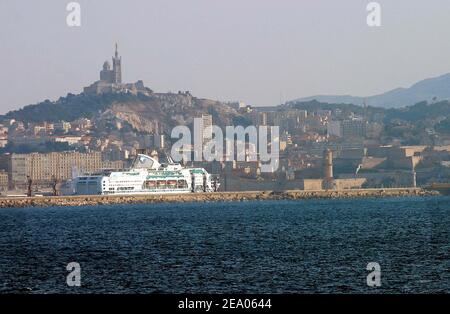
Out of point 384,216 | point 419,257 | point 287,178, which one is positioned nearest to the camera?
point 419,257

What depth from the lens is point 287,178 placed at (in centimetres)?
15650

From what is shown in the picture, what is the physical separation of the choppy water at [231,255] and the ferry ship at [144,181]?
2436 inches

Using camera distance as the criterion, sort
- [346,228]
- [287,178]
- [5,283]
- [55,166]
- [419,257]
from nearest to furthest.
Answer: [5,283]
[419,257]
[346,228]
[287,178]
[55,166]

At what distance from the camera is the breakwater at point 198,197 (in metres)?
124

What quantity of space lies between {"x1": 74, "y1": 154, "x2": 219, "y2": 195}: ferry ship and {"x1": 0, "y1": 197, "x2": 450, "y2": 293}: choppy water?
203ft

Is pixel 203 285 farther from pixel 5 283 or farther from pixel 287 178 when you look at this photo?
pixel 287 178

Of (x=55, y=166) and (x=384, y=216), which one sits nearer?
(x=384, y=216)

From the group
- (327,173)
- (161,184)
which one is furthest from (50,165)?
(161,184)

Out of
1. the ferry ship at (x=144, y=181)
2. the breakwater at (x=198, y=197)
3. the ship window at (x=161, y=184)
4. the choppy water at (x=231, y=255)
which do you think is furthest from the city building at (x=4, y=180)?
the choppy water at (x=231, y=255)

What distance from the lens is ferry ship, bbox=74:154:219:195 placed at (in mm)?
134625

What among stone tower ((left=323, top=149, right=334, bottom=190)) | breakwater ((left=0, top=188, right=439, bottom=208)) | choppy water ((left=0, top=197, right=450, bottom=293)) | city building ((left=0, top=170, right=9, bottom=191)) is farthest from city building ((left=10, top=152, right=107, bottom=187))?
choppy water ((left=0, top=197, right=450, bottom=293))

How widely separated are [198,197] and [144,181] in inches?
280
